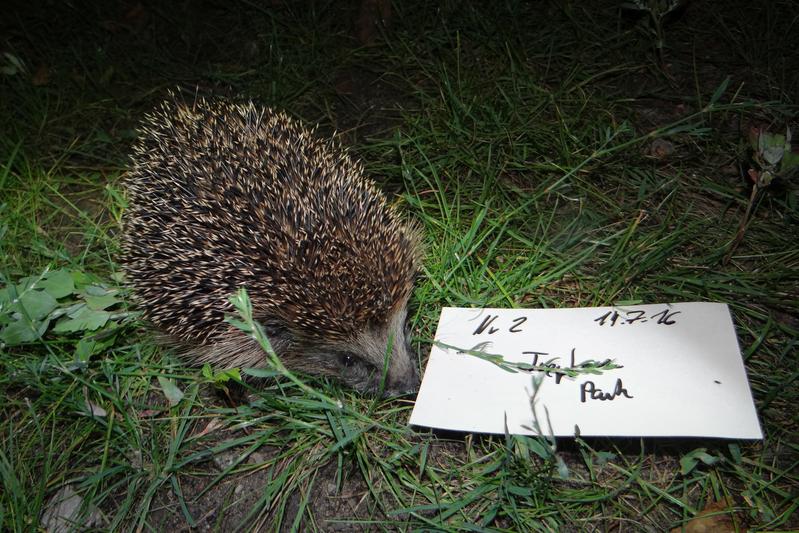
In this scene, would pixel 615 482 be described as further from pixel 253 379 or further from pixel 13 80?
pixel 13 80

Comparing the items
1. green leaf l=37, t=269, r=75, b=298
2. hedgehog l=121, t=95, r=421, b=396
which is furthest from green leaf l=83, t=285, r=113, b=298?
hedgehog l=121, t=95, r=421, b=396

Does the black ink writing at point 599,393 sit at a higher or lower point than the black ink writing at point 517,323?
lower

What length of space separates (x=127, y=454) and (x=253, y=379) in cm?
64

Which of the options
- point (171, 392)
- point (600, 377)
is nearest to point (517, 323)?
point (600, 377)

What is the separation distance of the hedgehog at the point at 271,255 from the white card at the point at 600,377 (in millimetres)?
233

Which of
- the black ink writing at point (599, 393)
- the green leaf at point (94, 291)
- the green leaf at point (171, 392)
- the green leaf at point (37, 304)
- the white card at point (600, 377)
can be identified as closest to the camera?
the white card at point (600, 377)

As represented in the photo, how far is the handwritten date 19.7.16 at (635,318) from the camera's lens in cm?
237

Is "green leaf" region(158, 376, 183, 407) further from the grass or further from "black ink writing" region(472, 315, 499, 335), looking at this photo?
"black ink writing" region(472, 315, 499, 335)

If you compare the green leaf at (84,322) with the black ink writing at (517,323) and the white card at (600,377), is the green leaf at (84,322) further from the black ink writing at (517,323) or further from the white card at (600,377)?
the black ink writing at (517,323)

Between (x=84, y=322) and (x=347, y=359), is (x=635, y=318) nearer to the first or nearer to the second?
(x=347, y=359)

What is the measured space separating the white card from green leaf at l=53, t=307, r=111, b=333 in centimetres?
155

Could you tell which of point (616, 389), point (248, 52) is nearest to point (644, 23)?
point (616, 389)

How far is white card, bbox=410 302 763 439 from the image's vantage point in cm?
209

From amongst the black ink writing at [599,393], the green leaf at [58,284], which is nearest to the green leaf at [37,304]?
the green leaf at [58,284]
